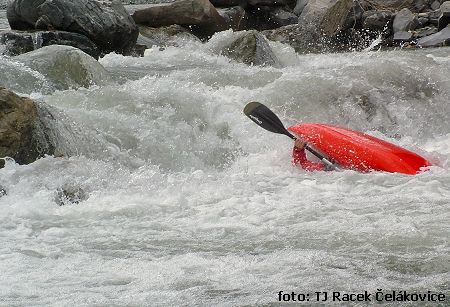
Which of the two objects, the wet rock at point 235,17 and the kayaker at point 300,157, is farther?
the wet rock at point 235,17

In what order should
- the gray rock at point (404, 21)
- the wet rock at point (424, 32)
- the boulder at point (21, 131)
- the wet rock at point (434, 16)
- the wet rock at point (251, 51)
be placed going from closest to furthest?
the boulder at point (21, 131) < the wet rock at point (251, 51) < the wet rock at point (424, 32) < the gray rock at point (404, 21) < the wet rock at point (434, 16)

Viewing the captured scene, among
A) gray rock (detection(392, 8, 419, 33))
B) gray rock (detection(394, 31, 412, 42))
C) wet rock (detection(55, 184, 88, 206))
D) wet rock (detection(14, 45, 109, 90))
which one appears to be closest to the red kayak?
wet rock (detection(55, 184, 88, 206))

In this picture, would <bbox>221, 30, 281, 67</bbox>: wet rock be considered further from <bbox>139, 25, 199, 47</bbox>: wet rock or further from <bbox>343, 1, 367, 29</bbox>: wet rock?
<bbox>343, 1, 367, 29</bbox>: wet rock

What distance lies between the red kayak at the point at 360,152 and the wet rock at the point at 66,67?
9.42 feet

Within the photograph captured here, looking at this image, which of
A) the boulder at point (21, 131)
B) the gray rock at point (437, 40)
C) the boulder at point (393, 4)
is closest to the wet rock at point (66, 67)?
the boulder at point (21, 131)

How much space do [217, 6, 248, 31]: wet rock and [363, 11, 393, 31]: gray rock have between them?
2.76 meters

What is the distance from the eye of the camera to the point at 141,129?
19.7 ft

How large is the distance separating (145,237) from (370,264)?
1.23 metres

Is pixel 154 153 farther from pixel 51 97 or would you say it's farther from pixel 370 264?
pixel 370 264

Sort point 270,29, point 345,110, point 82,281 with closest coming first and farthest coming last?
point 82,281
point 345,110
point 270,29

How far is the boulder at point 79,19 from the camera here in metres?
9.79

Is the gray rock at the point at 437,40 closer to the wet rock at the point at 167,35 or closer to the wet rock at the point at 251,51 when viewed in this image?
the wet rock at the point at 251,51

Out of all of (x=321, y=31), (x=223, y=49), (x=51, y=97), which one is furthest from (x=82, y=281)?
(x=321, y=31)

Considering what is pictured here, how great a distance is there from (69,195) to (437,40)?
352 inches
